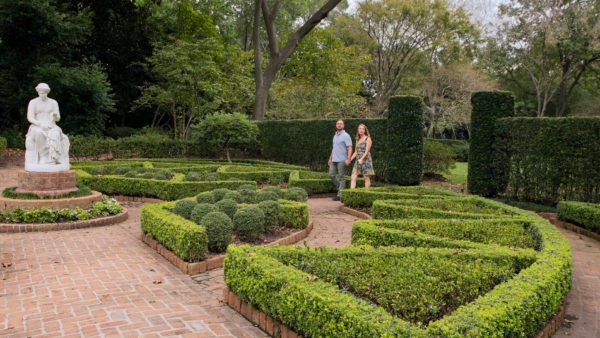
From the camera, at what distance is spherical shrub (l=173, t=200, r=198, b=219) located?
6.63m

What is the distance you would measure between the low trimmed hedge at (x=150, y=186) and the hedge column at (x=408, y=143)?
181 inches

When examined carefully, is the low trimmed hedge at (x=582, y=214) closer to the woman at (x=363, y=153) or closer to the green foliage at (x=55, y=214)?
the woman at (x=363, y=153)

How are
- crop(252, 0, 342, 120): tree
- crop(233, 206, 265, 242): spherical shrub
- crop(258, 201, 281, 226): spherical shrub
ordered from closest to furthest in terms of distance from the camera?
1. crop(233, 206, 265, 242): spherical shrub
2. crop(258, 201, 281, 226): spherical shrub
3. crop(252, 0, 342, 120): tree

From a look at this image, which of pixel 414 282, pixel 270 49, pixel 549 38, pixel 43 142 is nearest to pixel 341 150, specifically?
pixel 43 142

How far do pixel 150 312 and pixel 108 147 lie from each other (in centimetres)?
1655

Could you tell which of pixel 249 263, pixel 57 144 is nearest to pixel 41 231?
pixel 57 144

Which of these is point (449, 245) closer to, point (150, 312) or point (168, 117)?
point (150, 312)

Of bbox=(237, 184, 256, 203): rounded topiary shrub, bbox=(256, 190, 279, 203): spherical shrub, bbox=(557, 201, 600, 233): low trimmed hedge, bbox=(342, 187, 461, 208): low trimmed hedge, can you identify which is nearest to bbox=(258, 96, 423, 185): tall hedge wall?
bbox=(342, 187, 461, 208): low trimmed hedge

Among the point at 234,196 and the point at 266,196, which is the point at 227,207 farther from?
the point at 266,196

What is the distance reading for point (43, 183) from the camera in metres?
8.42

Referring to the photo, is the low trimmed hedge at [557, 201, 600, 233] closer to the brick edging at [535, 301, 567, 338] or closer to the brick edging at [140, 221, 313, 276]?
the brick edging at [535, 301, 567, 338]

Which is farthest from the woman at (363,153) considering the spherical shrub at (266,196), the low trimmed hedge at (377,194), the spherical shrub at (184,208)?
the spherical shrub at (184,208)

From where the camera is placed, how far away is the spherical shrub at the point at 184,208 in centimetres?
663

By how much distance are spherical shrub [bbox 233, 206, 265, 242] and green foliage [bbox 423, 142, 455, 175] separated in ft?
35.3
